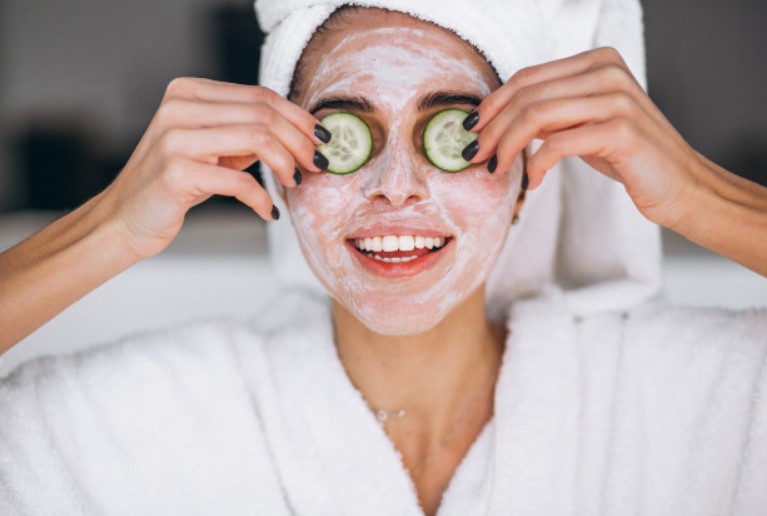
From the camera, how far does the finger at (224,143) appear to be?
3.46 ft

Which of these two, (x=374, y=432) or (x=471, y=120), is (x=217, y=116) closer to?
(x=471, y=120)

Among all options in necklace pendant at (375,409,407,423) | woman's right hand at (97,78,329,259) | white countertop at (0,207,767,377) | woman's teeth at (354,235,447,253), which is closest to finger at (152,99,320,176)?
woman's right hand at (97,78,329,259)

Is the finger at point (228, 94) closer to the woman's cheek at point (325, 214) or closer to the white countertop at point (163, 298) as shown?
the woman's cheek at point (325, 214)

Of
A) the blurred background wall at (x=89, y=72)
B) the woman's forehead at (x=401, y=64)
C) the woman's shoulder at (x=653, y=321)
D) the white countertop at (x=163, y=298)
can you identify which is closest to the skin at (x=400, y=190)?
the woman's forehead at (x=401, y=64)

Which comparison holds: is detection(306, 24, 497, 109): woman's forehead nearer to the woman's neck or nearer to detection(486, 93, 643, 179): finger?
detection(486, 93, 643, 179): finger

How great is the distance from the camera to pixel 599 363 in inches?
55.3

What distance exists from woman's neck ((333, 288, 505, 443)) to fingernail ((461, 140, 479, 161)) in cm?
33

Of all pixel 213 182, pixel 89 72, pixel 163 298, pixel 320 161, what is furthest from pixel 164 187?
pixel 89 72

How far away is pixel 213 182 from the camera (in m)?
1.08

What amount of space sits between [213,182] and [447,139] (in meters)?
0.38

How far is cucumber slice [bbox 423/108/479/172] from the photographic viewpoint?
1197mm

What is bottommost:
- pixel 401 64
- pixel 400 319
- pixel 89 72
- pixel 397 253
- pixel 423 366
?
pixel 423 366

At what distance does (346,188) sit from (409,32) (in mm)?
279

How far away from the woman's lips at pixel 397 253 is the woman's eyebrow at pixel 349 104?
214 mm
